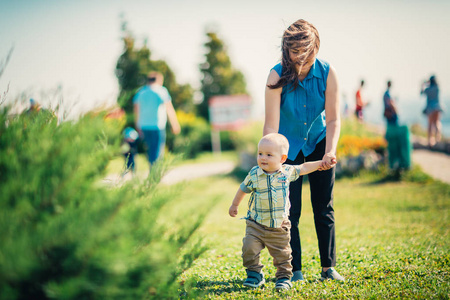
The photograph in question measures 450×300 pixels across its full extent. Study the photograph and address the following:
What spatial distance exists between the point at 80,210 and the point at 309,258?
10.6ft

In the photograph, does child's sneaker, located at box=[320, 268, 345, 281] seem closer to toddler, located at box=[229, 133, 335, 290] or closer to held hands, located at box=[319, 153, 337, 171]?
toddler, located at box=[229, 133, 335, 290]

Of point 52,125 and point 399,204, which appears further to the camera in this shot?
point 399,204

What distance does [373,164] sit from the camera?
37.3ft

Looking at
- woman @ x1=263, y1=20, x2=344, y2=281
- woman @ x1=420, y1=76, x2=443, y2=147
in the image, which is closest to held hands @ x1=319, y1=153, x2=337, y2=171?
woman @ x1=263, y1=20, x2=344, y2=281

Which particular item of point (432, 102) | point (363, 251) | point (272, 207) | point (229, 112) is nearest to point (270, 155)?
point (272, 207)

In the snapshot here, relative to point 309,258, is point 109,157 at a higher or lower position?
higher

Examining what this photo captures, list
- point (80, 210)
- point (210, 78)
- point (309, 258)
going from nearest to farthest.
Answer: point (80, 210) < point (309, 258) < point (210, 78)

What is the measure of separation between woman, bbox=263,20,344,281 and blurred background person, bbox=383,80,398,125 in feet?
23.3

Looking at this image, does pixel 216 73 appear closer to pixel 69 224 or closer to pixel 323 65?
pixel 323 65

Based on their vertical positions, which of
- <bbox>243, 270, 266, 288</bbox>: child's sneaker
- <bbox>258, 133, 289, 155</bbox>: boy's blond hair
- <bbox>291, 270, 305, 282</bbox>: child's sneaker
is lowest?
<bbox>291, 270, 305, 282</bbox>: child's sneaker

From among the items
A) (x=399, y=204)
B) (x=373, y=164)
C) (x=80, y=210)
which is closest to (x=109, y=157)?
(x=80, y=210)

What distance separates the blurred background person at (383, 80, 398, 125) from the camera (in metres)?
9.70

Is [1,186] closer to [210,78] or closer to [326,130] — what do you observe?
[326,130]

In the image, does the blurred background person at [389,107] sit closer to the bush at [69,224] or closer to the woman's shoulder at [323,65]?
the woman's shoulder at [323,65]
